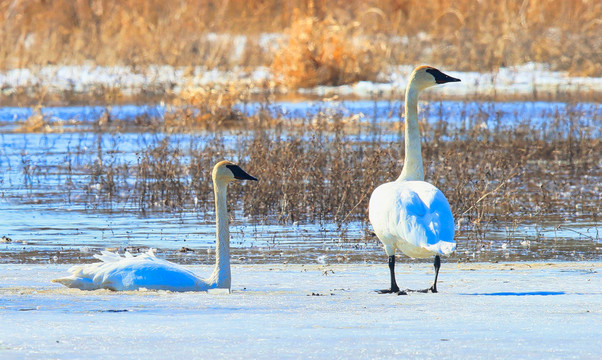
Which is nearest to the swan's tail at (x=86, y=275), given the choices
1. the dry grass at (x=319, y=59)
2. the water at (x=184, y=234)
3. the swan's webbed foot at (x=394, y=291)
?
the water at (x=184, y=234)

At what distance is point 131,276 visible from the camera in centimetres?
675

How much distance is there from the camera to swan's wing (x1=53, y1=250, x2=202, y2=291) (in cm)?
675

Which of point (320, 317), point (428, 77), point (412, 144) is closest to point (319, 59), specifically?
point (428, 77)

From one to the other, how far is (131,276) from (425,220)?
70.4 inches

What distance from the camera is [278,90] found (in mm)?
22859

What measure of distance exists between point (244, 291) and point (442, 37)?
20262 millimetres

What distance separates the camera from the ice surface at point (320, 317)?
4992mm

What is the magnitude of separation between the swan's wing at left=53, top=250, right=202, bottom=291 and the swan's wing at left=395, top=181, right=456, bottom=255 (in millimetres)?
1303

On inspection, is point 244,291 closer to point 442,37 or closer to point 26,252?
point 26,252

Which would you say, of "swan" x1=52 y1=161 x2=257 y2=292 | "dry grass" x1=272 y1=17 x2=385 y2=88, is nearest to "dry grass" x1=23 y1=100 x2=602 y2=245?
"swan" x1=52 y1=161 x2=257 y2=292

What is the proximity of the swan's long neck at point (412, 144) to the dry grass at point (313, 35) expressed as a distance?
1253 centimetres

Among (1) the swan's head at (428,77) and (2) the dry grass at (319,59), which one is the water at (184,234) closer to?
(1) the swan's head at (428,77)

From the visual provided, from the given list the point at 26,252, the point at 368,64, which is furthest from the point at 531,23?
the point at 26,252

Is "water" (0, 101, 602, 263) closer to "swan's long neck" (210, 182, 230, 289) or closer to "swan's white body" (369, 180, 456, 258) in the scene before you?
"swan's long neck" (210, 182, 230, 289)
